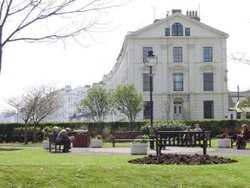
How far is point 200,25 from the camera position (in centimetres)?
6788

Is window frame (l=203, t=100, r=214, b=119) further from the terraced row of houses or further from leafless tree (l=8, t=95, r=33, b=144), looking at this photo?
leafless tree (l=8, t=95, r=33, b=144)

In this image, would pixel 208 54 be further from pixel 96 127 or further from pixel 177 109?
pixel 96 127

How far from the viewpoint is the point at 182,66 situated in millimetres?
67875

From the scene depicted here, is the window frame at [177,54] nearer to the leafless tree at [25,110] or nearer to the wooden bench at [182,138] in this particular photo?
the leafless tree at [25,110]

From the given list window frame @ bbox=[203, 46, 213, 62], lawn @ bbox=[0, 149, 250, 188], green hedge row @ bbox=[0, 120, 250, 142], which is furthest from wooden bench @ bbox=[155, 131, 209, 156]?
window frame @ bbox=[203, 46, 213, 62]

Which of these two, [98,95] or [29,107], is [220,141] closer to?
[29,107]

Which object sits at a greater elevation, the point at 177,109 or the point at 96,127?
A: the point at 177,109

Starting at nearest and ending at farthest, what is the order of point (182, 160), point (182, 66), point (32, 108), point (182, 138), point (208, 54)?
point (182, 160) < point (182, 138) < point (32, 108) < point (182, 66) < point (208, 54)

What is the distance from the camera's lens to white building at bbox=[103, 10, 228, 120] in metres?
66.9

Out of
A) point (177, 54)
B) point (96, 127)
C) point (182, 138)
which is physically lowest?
point (182, 138)

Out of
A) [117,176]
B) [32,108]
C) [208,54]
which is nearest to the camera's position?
[117,176]

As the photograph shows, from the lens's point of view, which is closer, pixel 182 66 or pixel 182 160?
pixel 182 160

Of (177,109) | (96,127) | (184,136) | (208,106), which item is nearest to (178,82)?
(177,109)

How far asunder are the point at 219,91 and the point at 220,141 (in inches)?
1550
